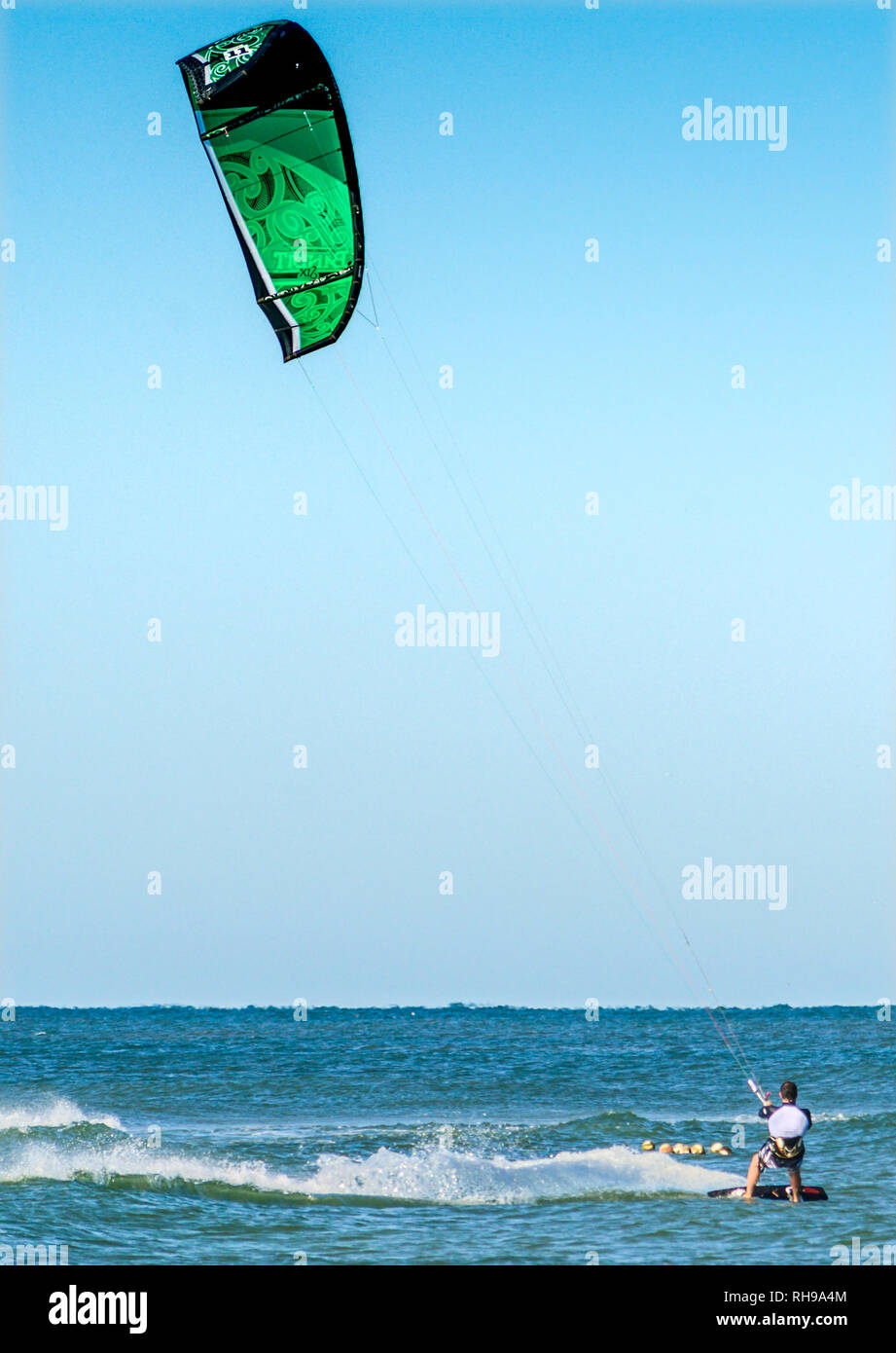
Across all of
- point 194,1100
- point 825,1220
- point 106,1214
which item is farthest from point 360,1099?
point 825,1220

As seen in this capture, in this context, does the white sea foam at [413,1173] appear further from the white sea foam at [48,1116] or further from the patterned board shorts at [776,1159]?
the white sea foam at [48,1116]

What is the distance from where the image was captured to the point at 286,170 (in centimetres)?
966

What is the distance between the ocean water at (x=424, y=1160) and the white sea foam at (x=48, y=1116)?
0.07 m

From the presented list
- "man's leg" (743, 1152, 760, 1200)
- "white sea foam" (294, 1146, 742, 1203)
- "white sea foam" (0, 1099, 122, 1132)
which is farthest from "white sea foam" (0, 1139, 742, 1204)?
"white sea foam" (0, 1099, 122, 1132)

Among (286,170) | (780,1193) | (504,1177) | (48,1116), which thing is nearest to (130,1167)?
(504,1177)

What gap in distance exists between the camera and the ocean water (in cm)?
984

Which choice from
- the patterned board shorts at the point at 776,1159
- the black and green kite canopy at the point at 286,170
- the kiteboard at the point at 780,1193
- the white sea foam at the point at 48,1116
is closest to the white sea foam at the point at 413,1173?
the kiteboard at the point at 780,1193

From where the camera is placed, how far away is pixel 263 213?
9797mm

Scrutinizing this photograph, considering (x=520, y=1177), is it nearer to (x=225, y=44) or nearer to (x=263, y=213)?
(x=263, y=213)

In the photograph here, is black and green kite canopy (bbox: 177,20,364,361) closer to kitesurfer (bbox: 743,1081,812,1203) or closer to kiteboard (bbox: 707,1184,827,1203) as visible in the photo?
kitesurfer (bbox: 743,1081,812,1203)

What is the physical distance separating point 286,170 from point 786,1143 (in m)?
7.84

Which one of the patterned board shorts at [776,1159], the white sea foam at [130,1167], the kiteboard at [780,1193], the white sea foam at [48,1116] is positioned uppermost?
the patterned board shorts at [776,1159]

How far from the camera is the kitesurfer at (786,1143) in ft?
34.9
